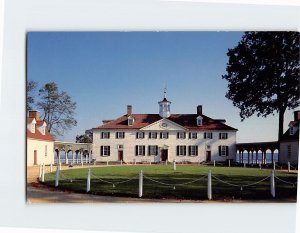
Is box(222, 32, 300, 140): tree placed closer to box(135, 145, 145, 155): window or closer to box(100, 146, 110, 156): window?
box(135, 145, 145, 155): window

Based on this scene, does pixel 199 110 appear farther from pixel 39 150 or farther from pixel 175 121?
pixel 39 150

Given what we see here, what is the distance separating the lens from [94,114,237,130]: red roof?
1256 cm

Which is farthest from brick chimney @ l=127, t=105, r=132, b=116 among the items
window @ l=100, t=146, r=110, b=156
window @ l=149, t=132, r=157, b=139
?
window @ l=100, t=146, r=110, b=156

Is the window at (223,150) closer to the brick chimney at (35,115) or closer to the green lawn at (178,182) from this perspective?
the green lawn at (178,182)

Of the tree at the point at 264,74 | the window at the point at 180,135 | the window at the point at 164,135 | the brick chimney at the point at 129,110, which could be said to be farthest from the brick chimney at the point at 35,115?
the tree at the point at 264,74

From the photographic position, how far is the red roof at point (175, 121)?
12.6m

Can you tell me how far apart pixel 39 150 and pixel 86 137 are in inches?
48.8

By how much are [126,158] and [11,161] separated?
118 inches

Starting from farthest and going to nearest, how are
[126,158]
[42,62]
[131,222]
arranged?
[126,158] < [42,62] < [131,222]

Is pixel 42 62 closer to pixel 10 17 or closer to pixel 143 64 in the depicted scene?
pixel 10 17

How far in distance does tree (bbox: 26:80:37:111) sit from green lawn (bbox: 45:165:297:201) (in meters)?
1.86

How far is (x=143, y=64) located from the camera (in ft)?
41.0

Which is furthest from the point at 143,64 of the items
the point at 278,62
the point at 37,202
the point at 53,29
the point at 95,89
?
Answer: the point at 37,202

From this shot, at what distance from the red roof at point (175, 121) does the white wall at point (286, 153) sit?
1412 millimetres
